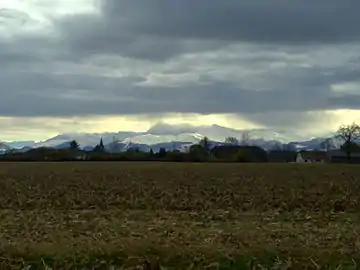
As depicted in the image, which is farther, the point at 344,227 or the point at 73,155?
the point at 73,155

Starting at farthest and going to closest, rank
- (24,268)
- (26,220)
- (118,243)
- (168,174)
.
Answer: (168,174) < (26,220) < (118,243) < (24,268)

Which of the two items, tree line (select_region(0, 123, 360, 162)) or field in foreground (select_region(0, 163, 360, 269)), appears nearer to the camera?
field in foreground (select_region(0, 163, 360, 269))

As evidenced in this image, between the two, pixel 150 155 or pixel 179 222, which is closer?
pixel 179 222

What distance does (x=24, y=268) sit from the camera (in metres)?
10.8

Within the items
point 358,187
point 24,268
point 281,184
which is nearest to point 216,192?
point 281,184

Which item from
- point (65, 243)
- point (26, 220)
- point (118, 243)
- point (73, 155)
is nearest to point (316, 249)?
point (118, 243)

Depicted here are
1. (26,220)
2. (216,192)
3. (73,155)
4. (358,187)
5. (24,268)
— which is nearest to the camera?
(24,268)

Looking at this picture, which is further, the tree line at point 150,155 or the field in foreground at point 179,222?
the tree line at point 150,155

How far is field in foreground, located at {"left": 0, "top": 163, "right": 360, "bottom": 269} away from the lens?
11.6m

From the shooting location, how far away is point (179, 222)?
62.4 ft

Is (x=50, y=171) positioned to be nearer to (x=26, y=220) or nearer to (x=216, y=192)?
(x=216, y=192)

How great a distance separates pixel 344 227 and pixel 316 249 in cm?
578

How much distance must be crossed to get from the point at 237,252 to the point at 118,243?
2.47 meters

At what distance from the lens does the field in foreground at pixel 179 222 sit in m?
11.6
